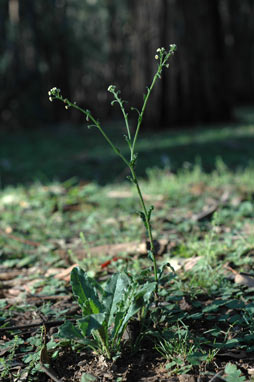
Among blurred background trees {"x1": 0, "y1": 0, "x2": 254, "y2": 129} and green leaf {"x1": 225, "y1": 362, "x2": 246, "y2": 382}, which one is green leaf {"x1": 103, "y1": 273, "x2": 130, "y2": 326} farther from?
blurred background trees {"x1": 0, "y1": 0, "x2": 254, "y2": 129}

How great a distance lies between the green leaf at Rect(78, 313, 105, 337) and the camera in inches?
50.1

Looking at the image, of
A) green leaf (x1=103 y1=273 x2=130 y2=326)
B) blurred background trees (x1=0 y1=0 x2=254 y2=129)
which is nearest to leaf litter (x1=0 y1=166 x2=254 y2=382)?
green leaf (x1=103 y1=273 x2=130 y2=326)

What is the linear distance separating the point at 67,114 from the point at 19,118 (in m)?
2.36

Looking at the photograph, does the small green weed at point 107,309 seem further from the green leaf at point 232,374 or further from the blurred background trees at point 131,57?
the blurred background trees at point 131,57

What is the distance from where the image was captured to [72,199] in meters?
3.49

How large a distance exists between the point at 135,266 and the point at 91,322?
29.1 inches

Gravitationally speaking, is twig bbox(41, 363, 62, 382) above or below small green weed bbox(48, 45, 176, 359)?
below

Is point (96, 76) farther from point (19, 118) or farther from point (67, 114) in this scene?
point (19, 118)

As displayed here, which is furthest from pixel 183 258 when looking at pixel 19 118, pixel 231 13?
pixel 231 13

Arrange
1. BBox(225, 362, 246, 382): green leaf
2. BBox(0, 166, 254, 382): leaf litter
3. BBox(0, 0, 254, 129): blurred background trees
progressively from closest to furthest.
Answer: BBox(225, 362, 246, 382): green leaf < BBox(0, 166, 254, 382): leaf litter < BBox(0, 0, 254, 129): blurred background trees

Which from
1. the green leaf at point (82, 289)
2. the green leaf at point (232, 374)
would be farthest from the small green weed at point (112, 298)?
the green leaf at point (232, 374)

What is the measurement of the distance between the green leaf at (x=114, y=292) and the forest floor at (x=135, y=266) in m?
0.09

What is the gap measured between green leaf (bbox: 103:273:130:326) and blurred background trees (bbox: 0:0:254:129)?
20.0ft

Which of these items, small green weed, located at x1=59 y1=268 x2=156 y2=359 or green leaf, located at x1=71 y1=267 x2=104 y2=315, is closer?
small green weed, located at x1=59 y1=268 x2=156 y2=359
